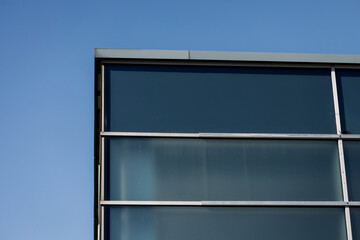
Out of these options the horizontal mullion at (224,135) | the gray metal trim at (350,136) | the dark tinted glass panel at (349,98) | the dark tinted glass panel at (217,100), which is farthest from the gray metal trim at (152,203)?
the dark tinted glass panel at (349,98)

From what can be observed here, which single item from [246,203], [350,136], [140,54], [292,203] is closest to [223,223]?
[246,203]

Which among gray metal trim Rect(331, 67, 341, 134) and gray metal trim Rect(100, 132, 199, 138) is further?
gray metal trim Rect(331, 67, 341, 134)

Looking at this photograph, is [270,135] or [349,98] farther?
[349,98]

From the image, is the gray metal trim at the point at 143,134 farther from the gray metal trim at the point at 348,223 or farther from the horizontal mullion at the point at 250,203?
the gray metal trim at the point at 348,223

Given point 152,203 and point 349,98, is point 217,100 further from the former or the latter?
point 349,98

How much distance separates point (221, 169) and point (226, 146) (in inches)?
16.0

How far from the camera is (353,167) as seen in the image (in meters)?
11.7

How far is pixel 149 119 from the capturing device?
11.6 metres

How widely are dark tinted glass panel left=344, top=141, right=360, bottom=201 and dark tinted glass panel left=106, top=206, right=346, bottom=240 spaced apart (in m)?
0.39

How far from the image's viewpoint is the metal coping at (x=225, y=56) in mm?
11625

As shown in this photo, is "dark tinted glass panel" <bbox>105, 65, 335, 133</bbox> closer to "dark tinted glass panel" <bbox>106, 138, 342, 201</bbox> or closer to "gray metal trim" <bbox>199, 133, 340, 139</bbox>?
"gray metal trim" <bbox>199, 133, 340, 139</bbox>

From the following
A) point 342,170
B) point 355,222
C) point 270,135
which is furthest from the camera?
point 270,135

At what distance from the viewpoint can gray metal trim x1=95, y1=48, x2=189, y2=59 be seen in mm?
11562

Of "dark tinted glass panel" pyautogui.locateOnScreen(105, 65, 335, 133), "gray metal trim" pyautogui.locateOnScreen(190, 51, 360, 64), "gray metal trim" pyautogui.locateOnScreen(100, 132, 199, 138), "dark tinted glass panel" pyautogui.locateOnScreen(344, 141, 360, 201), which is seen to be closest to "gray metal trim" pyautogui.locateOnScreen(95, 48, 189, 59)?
"dark tinted glass panel" pyautogui.locateOnScreen(105, 65, 335, 133)
